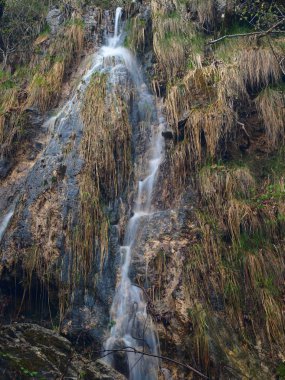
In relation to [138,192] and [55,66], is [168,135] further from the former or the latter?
[55,66]

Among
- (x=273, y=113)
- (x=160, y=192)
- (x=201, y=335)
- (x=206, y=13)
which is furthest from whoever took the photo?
(x=206, y=13)

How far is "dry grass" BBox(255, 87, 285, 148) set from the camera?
674 cm

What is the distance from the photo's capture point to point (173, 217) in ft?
19.7

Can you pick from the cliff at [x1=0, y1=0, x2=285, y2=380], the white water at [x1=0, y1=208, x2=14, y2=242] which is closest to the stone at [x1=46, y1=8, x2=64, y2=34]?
the cliff at [x1=0, y1=0, x2=285, y2=380]

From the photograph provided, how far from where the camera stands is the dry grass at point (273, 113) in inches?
265

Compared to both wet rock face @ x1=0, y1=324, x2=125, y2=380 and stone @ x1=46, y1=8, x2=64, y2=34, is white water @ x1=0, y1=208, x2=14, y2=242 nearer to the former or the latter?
wet rock face @ x1=0, y1=324, x2=125, y2=380

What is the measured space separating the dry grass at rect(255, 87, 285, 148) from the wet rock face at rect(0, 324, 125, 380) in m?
4.52

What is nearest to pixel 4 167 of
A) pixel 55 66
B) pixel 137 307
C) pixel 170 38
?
pixel 55 66

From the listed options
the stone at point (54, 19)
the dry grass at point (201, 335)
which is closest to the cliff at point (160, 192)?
the dry grass at point (201, 335)

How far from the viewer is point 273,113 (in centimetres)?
Result: 684

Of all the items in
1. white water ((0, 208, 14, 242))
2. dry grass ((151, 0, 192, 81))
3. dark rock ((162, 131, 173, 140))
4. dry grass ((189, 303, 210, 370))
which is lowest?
dry grass ((189, 303, 210, 370))

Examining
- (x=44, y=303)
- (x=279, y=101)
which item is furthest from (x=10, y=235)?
(x=279, y=101)

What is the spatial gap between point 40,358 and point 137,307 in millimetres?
1566

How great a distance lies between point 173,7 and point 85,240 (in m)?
6.27
